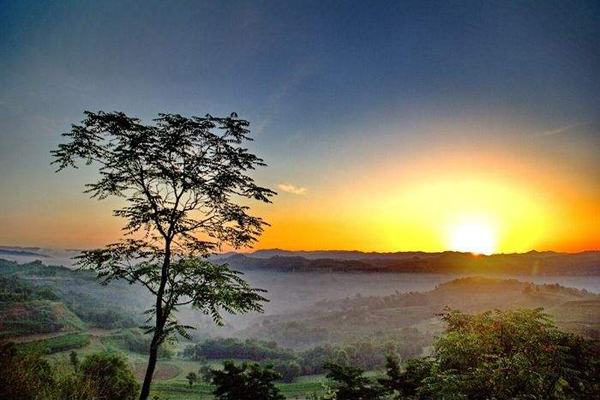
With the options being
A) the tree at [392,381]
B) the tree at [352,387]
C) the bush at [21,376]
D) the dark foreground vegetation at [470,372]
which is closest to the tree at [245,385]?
the dark foreground vegetation at [470,372]

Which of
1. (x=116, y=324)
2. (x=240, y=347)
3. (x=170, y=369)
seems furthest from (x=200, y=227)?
(x=116, y=324)

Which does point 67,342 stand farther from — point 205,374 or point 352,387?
point 352,387

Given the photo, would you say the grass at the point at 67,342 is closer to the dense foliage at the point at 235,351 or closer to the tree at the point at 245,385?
the dense foliage at the point at 235,351

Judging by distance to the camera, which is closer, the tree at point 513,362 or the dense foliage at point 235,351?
the tree at point 513,362

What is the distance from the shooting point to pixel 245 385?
40.2ft

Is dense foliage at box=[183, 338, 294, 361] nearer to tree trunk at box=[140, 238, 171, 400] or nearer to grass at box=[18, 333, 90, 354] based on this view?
grass at box=[18, 333, 90, 354]

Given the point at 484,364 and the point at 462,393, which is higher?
the point at 484,364

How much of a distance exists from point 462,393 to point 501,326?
9.75 ft

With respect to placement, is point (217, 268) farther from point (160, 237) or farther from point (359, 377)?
point (359, 377)

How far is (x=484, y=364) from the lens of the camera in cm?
871

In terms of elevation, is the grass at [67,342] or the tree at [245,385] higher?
the tree at [245,385]

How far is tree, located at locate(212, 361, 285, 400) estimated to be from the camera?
1198 cm

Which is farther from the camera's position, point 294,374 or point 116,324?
point 116,324

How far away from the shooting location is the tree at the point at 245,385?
11977 mm
